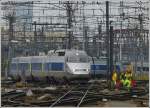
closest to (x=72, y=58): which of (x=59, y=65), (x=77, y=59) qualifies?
(x=77, y=59)

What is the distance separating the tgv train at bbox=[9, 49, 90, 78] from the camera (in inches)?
1032

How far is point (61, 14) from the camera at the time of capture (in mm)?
28734

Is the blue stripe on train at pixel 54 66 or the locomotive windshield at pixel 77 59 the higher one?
the locomotive windshield at pixel 77 59

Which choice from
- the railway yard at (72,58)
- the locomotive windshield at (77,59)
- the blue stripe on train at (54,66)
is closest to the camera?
the railway yard at (72,58)

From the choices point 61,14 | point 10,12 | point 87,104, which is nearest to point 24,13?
point 10,12

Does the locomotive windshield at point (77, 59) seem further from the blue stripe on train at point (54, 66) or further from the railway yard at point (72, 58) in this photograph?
the blue stripe on train at point (54, 66)

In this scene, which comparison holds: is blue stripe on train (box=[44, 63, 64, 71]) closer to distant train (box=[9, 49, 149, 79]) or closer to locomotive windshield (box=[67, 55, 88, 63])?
distant train (box=[9, 49, 149, 79])

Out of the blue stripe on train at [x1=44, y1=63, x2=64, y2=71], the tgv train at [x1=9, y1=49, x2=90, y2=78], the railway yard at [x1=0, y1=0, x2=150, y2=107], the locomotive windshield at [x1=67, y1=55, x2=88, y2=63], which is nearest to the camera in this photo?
the railway yard at [x1=0, y1=0, x2=150, y2=107]

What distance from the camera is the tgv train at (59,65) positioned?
86.0 ft

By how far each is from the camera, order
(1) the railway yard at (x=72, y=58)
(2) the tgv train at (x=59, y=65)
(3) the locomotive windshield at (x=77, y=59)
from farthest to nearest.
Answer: (3) the locomotive windshield at (x=77, y=59)
(2) the tgv train at (x=59, y=65)
(1) the railway yard at (x=72, y=58)

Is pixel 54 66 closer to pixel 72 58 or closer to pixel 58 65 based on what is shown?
pixel 58 65

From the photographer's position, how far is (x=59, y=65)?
88.5ft

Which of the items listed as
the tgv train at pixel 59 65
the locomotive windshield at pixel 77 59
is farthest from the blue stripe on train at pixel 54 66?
the locomotive windshield at pixel 77 59

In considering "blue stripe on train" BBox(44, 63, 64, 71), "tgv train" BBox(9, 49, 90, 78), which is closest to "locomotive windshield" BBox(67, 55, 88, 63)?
"tgv train" BBox(9, 49, 90, 78)
